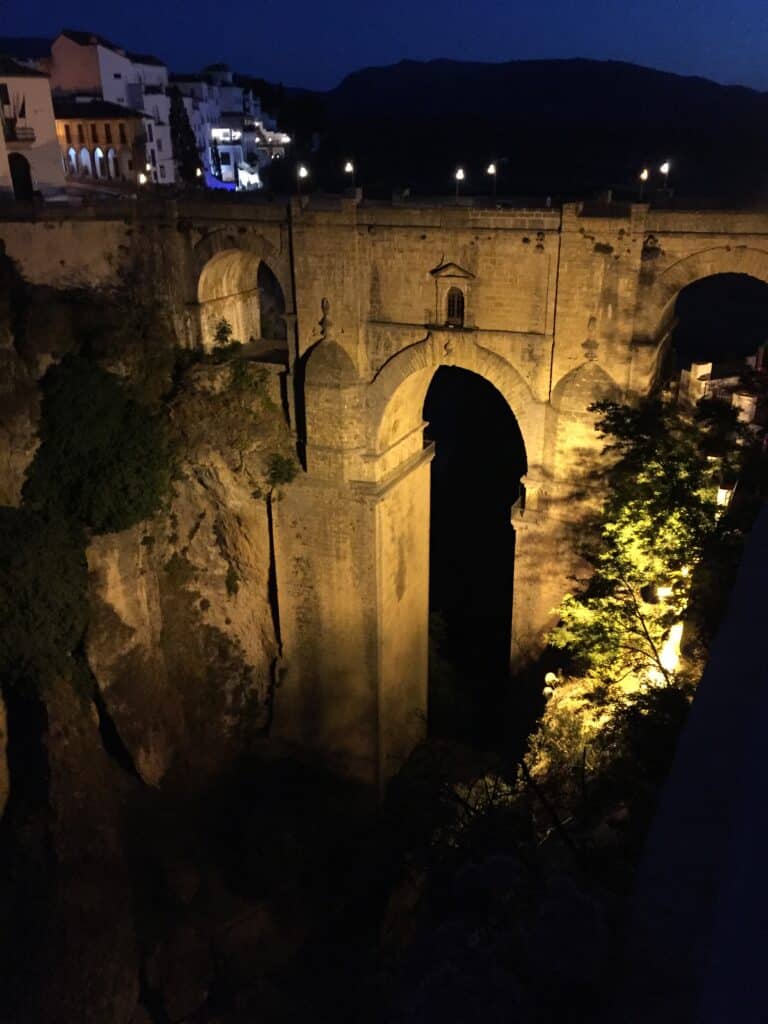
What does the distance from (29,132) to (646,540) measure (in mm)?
27513

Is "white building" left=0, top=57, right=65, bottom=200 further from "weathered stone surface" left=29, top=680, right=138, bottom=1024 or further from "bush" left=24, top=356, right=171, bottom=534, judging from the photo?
"weathered stone surface" left=29, top=680, right=138, bottom=1024

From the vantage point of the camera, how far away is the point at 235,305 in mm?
20594

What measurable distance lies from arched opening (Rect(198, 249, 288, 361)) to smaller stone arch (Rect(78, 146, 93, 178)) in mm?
20749

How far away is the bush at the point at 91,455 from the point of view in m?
17.5

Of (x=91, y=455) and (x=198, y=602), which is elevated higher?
(x=91, y=455)

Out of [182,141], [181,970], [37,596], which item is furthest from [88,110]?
[181,970]

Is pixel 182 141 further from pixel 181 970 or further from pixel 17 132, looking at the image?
pixel 181 970

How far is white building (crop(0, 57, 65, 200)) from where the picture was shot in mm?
29344

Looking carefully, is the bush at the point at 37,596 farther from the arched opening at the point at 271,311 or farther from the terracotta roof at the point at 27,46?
the terracotta roof at the point at 27,46

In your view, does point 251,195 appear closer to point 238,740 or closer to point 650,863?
point 238,740

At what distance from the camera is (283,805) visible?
19.7 metres

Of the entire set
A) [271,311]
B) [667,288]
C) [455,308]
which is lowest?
[271,311]

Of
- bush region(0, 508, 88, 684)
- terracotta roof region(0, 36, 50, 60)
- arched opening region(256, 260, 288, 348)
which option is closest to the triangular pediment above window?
arched opening region(256, 260, 288, 348)

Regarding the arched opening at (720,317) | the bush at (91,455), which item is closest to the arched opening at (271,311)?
the bush at (91,455)
